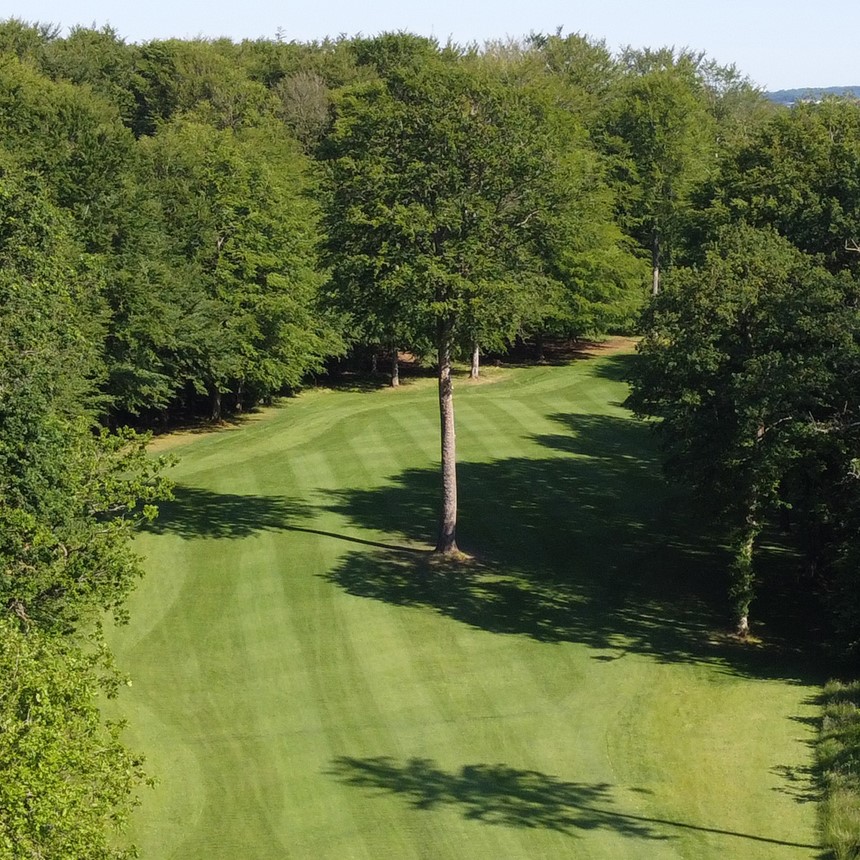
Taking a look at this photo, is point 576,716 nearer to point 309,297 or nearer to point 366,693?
point 366,693

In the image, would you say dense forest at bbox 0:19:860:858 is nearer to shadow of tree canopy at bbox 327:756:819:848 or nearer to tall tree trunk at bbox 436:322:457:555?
tall tree trunk at bbox 436:322:457:555

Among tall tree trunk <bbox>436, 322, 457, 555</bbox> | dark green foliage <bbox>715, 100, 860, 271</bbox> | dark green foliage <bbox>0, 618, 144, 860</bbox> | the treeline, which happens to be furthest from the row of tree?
dark green foliage <bbox>0, 618, 144, 860</bbox>

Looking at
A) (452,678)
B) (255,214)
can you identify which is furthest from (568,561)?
(255,214)

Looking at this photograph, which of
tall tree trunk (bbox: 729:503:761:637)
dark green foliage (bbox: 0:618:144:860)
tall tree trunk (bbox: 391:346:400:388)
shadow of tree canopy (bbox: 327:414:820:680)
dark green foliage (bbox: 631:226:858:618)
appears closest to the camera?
dark green foliage (bbox: 0:618:144:860)

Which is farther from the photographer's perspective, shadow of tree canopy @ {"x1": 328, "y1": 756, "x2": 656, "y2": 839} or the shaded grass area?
shadow of tree canopy @ {"x1": 328, "y1": 756, "x2": 656, "y2": 839}

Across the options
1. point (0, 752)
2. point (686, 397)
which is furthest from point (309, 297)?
point (0, 752)

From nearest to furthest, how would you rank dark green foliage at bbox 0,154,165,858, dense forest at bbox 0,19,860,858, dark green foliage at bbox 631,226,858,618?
1. dark green foliage at bbox 0,154,165,858
2. dense forest at bbox 0,19,860,858
3. dark green foliage at bbox 631,226,858,618

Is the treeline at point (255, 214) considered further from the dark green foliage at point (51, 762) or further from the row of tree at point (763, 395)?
the dark green foliage at point (51, 762)
